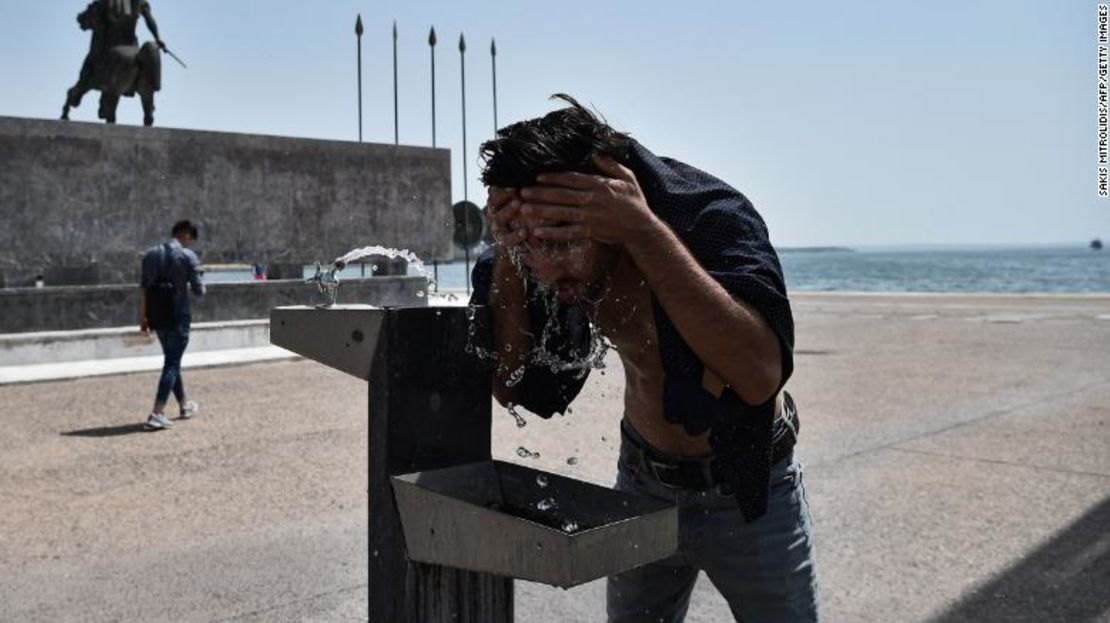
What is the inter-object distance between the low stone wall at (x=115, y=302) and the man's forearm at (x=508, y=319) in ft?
29.3

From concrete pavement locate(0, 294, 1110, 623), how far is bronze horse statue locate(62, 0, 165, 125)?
5642 millimetres

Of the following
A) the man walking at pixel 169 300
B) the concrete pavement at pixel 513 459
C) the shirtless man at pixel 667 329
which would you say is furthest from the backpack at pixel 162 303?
the shirtless man at pixel 667 329

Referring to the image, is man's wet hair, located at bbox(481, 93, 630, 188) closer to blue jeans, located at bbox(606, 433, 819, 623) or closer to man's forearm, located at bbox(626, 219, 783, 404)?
man's forearm, located at bbox(626, 219, 783, 404)

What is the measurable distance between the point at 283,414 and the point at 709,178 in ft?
22.7

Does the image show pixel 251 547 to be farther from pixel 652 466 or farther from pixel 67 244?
pixel 67 244

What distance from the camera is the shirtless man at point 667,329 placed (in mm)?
1582

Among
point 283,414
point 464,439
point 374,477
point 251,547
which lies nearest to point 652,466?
point 464,439

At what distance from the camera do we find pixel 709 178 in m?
1.85

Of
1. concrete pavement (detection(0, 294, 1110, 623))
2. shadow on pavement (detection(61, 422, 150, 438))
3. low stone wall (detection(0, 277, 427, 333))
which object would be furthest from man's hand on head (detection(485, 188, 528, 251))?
low stone wall (detection(0, 277, 427, 333))

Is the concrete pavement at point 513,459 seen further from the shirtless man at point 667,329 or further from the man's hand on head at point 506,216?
the man's hand on head at point 506,216

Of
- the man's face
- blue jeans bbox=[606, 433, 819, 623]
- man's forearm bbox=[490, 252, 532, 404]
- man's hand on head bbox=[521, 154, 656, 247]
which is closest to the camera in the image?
man's hand on head bbox=[521, 154, 656, 247]

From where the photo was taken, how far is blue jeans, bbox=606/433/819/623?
2072 millimetres

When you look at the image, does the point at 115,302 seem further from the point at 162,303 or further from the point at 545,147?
the point at 545,147

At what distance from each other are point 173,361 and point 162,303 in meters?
0.53
